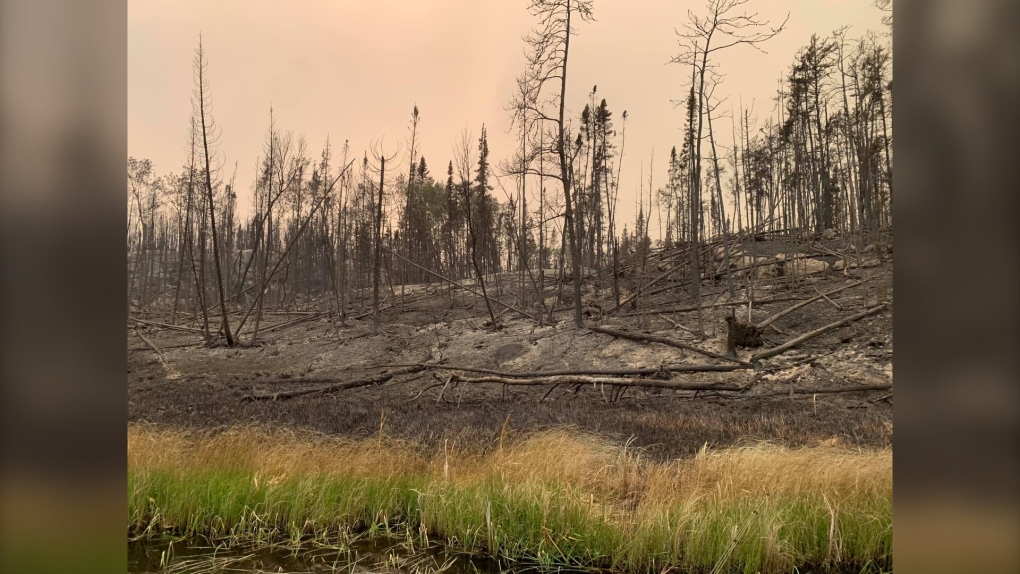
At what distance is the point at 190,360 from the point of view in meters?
5.88

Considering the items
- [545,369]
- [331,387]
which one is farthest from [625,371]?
[331,387]

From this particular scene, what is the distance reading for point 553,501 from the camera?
2633 mm

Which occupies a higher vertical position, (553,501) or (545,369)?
(545,369)

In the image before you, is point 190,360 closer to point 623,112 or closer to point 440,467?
point 440,467

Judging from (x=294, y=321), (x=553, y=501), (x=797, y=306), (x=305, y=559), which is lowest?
(x=305, y=559)

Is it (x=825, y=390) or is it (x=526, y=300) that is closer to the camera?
(x=825, y=390)

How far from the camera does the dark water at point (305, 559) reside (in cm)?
240

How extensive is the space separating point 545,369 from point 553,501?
8.95 ft

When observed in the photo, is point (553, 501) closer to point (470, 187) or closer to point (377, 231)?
point (470, 187)
